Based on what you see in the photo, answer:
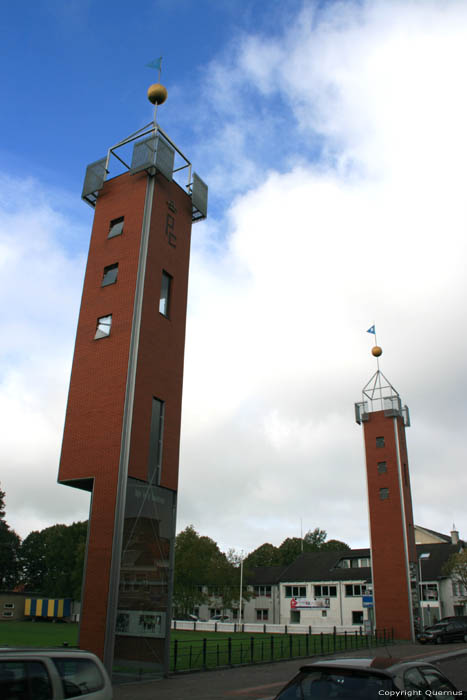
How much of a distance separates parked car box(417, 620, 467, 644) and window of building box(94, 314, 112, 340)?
31.1 m

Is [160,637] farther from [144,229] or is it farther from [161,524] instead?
[144,229]

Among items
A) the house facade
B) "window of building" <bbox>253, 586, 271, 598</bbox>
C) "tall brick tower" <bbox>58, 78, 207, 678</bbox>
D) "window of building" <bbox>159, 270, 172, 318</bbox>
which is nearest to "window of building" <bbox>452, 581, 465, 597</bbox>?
the house facade

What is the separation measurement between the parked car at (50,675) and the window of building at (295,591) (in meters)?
62.6

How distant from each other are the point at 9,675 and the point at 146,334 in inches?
590

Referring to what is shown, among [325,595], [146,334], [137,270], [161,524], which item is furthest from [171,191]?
[325,595]

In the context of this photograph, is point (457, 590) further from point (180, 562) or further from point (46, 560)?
point (46, 560)

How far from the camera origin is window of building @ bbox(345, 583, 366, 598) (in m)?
59.1

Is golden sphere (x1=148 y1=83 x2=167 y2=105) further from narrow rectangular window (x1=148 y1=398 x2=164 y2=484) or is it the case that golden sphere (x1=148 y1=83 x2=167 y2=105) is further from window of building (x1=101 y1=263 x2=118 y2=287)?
narrow rectangular window (x1=148 y1=398 x2=164 y2=484)

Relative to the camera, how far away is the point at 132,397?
61.5ft

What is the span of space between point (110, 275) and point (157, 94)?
9.03 meters

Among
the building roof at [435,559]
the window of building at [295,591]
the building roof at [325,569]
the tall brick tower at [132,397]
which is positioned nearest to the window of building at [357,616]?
the building roof at [325,569]

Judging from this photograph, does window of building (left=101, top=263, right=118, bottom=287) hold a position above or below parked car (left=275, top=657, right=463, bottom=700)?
above

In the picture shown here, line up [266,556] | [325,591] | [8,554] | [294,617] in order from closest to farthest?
[325,591]
[294,617]
[8,554]
[266,556]

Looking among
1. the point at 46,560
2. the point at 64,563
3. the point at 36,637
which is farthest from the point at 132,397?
the point at 46,560
